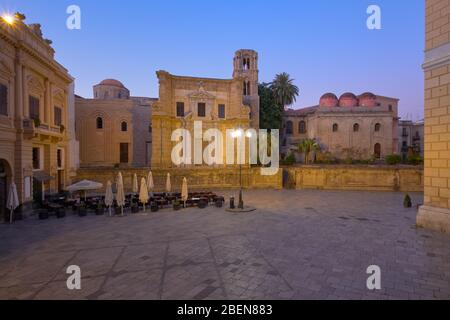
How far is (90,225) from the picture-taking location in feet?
41.5

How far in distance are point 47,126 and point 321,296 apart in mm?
20319

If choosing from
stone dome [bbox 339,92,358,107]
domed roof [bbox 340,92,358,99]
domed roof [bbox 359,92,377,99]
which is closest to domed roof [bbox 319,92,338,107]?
stone dome [bbox 339,92,358,107]

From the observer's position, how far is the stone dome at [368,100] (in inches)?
1919

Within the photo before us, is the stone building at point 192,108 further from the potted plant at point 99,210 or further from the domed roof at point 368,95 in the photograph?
the domed roof at point 368,95

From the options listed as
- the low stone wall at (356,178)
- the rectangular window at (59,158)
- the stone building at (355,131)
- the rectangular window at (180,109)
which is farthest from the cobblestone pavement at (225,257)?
the stone building at (355,131)

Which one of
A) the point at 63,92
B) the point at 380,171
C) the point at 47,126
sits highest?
the point at 63,92

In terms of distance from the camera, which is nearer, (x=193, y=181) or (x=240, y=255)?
(x=240, y=255)

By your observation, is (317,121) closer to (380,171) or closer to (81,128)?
(380,171)

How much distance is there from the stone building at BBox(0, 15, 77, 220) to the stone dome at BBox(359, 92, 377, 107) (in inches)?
1973

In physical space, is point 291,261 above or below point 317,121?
below

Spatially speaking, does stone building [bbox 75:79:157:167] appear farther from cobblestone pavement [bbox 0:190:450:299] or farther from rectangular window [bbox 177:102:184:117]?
cobblestone pavement [bbox 0:190:450:299]

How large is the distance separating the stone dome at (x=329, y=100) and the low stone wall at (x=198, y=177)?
2993 cm

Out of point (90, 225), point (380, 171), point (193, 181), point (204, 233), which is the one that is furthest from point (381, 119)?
point (90, 225)
